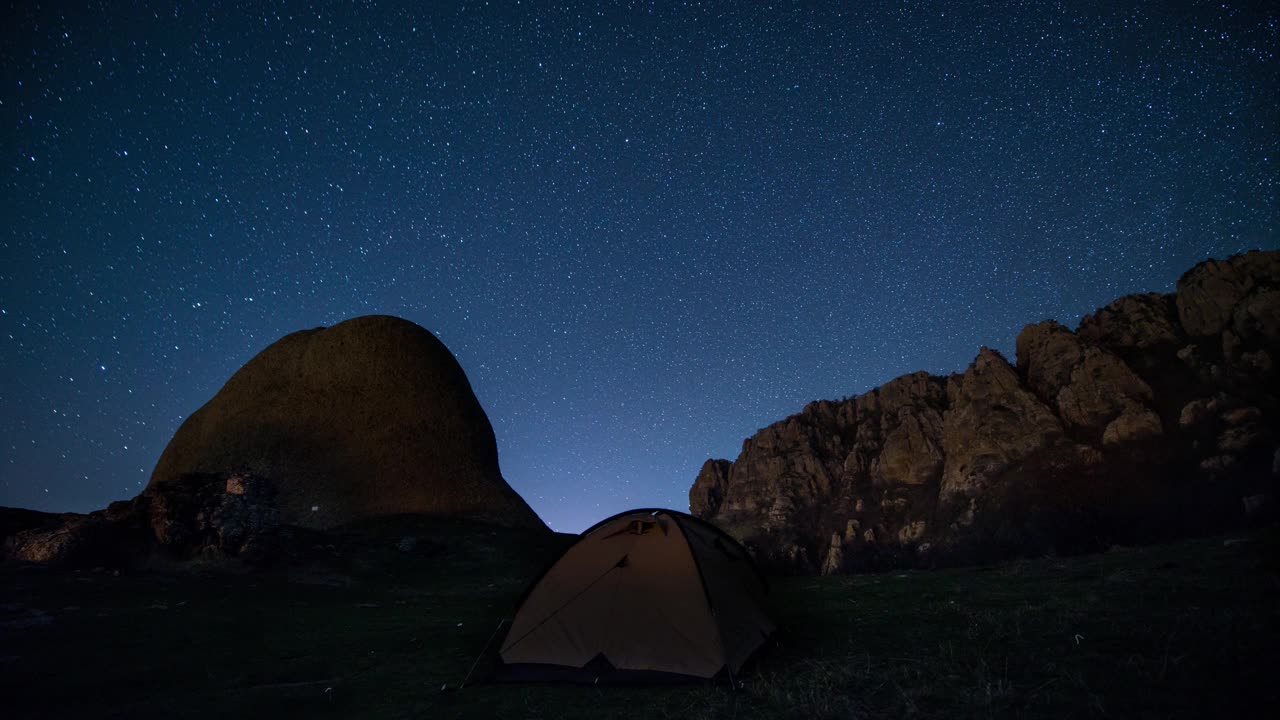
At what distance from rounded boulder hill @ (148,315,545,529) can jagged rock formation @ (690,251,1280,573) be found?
2659 centimetres

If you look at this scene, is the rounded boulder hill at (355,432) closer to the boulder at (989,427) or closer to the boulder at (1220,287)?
the boulder at (989,427)

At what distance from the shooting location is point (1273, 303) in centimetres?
4606

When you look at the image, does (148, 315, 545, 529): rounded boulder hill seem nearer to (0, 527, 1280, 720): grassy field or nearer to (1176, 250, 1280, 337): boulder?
(0, 527, 1280, 720): grassy field

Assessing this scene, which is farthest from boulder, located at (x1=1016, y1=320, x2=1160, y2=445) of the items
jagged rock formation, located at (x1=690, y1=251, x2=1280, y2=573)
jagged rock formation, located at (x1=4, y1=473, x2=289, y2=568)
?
jagged rock formation, located at (x1=4, y1=473, x2=289, y2=568)

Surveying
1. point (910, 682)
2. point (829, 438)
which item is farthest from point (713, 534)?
point (829, 438)

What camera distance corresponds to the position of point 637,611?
944 cm

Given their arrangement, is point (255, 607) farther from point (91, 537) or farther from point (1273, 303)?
point (1273, 303)

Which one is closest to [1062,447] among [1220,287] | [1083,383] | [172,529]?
[1083,383]

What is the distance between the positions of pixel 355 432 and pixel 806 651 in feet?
150

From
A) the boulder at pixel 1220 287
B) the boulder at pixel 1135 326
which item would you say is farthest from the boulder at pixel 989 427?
the boulder at pixel 1220 287

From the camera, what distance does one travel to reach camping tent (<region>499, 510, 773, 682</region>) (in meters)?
8.99

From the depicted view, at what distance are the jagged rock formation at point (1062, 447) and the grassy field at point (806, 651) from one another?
16.8 meters

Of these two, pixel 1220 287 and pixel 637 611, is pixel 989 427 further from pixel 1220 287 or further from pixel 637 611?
pixel 637 611

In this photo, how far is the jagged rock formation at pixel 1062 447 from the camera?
148 ft
